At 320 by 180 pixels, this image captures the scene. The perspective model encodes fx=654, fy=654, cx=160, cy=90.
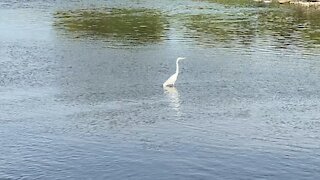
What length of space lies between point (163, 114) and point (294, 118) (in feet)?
15.0

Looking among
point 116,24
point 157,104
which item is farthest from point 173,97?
point 116,24

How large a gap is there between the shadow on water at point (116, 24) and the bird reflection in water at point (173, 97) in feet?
51.1

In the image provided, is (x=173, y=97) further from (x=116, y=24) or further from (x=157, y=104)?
(x=116, y=24)

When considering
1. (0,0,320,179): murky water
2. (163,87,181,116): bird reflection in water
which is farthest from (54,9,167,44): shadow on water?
→ (163,87,181,116): bird reflection in water

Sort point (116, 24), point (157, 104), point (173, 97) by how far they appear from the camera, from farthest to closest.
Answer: point (116, 24)
point (173, 97)
point (157, 104)

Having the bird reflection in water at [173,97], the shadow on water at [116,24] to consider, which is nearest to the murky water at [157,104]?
the bird reflection in water at [173,97]

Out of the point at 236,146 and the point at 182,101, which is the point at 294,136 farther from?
the point at 182,101

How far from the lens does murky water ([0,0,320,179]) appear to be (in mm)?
17688

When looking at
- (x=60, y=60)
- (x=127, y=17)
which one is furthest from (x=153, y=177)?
(x=127, y=17)

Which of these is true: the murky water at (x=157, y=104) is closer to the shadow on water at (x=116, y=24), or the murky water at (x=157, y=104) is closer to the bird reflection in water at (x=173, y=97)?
the bird reflection in water at (x=173, y=97)

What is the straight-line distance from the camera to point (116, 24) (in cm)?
5319

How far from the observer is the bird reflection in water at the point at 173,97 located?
24.4 metres

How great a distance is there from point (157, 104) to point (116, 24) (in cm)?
2924

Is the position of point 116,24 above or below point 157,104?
below
